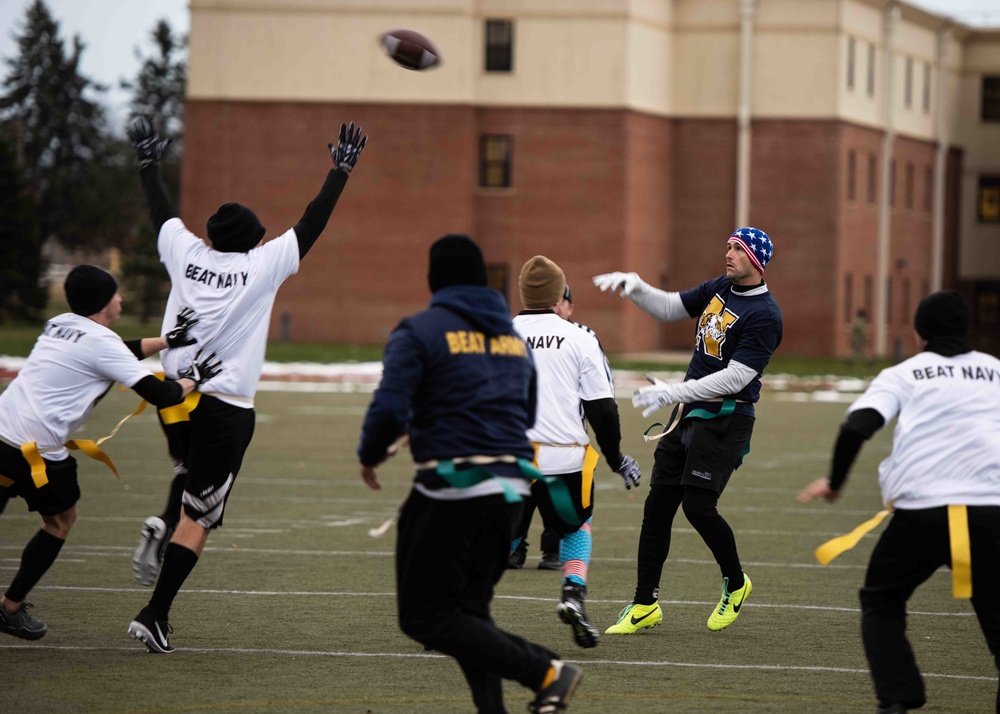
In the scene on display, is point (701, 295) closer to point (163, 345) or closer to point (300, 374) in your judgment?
point (163, 345)

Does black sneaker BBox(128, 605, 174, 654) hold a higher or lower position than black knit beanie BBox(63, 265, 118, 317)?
lower

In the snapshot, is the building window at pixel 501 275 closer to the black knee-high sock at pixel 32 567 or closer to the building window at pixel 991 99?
the building window at pixel 991 99

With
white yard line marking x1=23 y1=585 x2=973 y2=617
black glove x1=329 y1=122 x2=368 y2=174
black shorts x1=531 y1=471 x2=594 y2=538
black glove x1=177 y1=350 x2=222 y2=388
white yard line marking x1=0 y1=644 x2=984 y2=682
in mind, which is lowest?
white yard line marking x1=23 y1=585 x2=973 y2=617

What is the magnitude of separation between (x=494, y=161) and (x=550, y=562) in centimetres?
3803

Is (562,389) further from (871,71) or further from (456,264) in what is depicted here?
(871,71)

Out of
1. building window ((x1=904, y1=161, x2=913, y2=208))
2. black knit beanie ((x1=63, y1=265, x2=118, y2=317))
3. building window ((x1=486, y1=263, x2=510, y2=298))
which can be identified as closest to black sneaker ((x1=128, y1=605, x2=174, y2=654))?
black knit beanie ((x1=63, y1=265, x2=118, y2=317))

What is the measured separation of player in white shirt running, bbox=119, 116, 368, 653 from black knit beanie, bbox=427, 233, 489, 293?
1652 millimetres

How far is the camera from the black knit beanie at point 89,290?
8273 mm

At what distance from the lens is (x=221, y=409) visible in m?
8.18

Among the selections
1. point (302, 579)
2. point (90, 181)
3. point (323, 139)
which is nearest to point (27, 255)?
point (323, 139)

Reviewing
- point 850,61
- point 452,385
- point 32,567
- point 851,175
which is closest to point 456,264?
point 452,385

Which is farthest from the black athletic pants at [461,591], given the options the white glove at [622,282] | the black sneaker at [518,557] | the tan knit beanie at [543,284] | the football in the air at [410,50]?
the football in the air at [410,50]

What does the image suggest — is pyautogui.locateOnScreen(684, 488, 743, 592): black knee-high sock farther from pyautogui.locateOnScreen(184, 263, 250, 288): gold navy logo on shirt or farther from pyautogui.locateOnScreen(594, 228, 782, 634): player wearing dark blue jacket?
pyautogui.locateOnScreen(184, 263, 250, 288): gold navy logo on shirt

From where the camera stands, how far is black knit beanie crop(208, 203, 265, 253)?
329 inches
